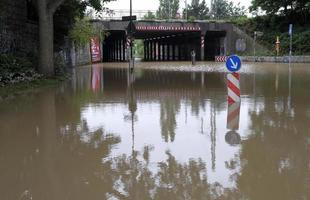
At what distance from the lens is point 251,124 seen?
10.2 metres

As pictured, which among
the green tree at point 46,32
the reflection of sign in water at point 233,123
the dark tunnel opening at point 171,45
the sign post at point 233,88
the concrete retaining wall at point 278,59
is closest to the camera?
the reflection of sign in water at point 233,123

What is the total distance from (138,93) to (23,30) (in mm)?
10649

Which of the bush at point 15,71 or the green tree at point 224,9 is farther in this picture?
the green tree at point 224,9

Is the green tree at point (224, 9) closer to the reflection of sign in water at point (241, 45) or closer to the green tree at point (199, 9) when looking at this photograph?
the green tree at point (199, 9)

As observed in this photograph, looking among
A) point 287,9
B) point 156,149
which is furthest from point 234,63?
point 287,9

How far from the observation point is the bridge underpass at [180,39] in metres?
61.0

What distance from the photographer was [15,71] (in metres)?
20.1

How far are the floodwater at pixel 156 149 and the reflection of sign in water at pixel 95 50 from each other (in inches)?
1757

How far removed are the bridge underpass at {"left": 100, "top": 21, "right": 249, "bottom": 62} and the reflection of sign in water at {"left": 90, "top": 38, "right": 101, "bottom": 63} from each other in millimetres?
2164

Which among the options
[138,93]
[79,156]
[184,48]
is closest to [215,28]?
[184,48]

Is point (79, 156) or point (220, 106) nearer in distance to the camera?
point (79, 156)

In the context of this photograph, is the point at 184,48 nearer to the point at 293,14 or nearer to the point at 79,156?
the point at 293,14

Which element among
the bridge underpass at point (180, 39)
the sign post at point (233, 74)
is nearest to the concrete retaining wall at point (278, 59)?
the bridge underpass at point (180, 39)

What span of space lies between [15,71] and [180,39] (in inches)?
2310
